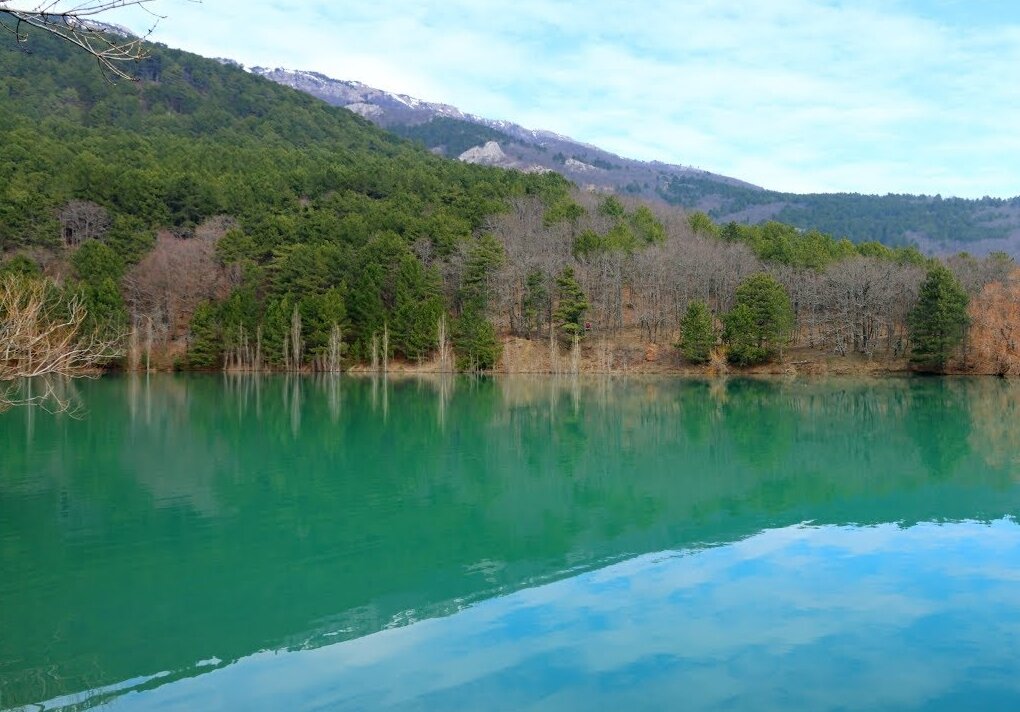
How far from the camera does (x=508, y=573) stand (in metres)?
11.1

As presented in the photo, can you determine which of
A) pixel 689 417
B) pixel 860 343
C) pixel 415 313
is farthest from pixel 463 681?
pixel 860 343

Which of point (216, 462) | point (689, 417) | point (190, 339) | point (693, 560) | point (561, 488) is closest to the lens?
point (693, 560)

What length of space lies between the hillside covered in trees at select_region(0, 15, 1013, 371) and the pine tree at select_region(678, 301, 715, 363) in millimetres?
182

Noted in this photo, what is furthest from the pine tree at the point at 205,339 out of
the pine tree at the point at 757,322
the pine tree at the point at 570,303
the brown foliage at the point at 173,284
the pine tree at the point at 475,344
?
the pine tree at the point at 757,322

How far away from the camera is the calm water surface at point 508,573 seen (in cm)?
756

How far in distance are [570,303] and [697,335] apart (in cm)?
1012

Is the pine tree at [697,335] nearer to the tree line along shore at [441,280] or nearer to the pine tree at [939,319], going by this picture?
the tree line along shore at [441,280]

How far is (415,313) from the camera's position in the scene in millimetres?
61250

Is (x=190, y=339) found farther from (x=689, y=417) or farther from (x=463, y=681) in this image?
(x=463, y=681)

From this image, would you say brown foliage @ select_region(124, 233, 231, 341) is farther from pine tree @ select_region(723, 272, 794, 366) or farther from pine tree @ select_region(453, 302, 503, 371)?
pine tree @ select_region(723, 272, 794, 366)

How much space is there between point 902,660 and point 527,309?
186 ft

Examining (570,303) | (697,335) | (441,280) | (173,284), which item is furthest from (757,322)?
(173,284)

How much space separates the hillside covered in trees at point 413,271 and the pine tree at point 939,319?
0.40 meters

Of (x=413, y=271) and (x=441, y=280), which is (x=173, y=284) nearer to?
(x=413, y=271)
